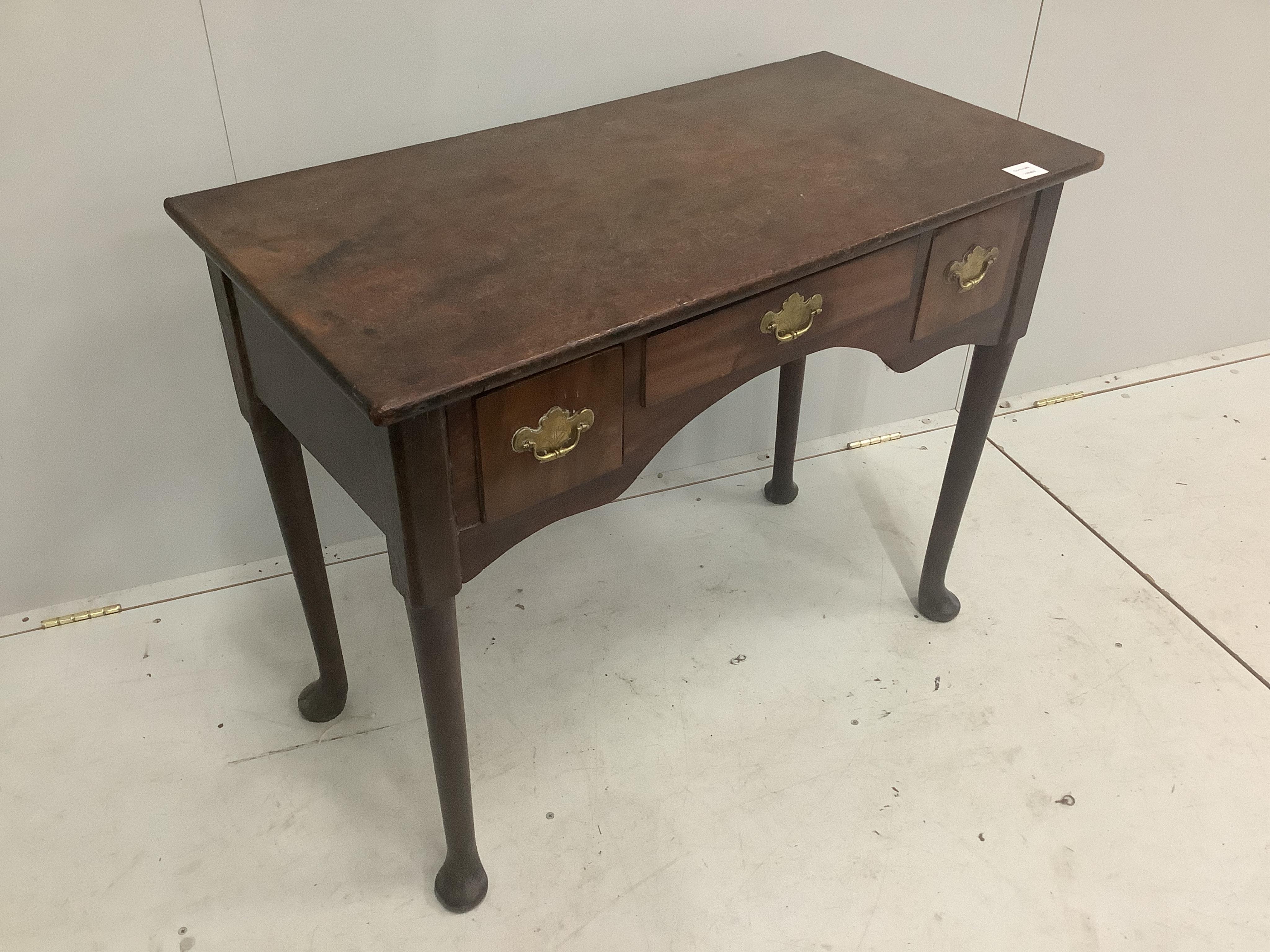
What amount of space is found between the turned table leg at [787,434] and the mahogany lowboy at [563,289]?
43 cm

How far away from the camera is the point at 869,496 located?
2.29m

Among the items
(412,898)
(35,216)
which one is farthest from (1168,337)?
(35,216)

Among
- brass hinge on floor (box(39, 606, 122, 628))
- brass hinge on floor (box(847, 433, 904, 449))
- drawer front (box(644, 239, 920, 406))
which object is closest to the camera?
drawer front (box(644, 239, 920, 406))

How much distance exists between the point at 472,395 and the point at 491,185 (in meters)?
0.46

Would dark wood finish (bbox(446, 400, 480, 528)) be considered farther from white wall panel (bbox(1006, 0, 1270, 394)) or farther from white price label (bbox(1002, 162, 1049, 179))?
white wall panel (bbox(1006, 0, 1270, 394))

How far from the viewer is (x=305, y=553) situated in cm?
160

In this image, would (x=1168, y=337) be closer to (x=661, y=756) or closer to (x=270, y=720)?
(x=661, y=756)

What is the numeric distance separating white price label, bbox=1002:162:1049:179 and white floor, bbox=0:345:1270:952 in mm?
859

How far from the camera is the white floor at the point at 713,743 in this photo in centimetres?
153

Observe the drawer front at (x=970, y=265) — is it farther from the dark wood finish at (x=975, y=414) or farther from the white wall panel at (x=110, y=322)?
the white wall panel at (x=110, y=322)

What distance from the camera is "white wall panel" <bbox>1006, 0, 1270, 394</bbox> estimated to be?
85.7 inches

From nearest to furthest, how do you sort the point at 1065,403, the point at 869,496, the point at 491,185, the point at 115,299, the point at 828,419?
the point at 491,185
the point at 115,299
the point at 869,496
the point at 828,419
the point at 1065,403

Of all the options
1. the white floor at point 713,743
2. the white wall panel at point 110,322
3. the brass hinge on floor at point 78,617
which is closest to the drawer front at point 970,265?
the white floor at point 713,743

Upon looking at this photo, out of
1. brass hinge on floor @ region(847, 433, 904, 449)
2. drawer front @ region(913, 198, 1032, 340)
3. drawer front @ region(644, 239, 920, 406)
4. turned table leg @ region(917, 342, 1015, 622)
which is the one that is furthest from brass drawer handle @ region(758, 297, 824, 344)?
brass hinge on floor @ region(847, 433, 904, 449)
